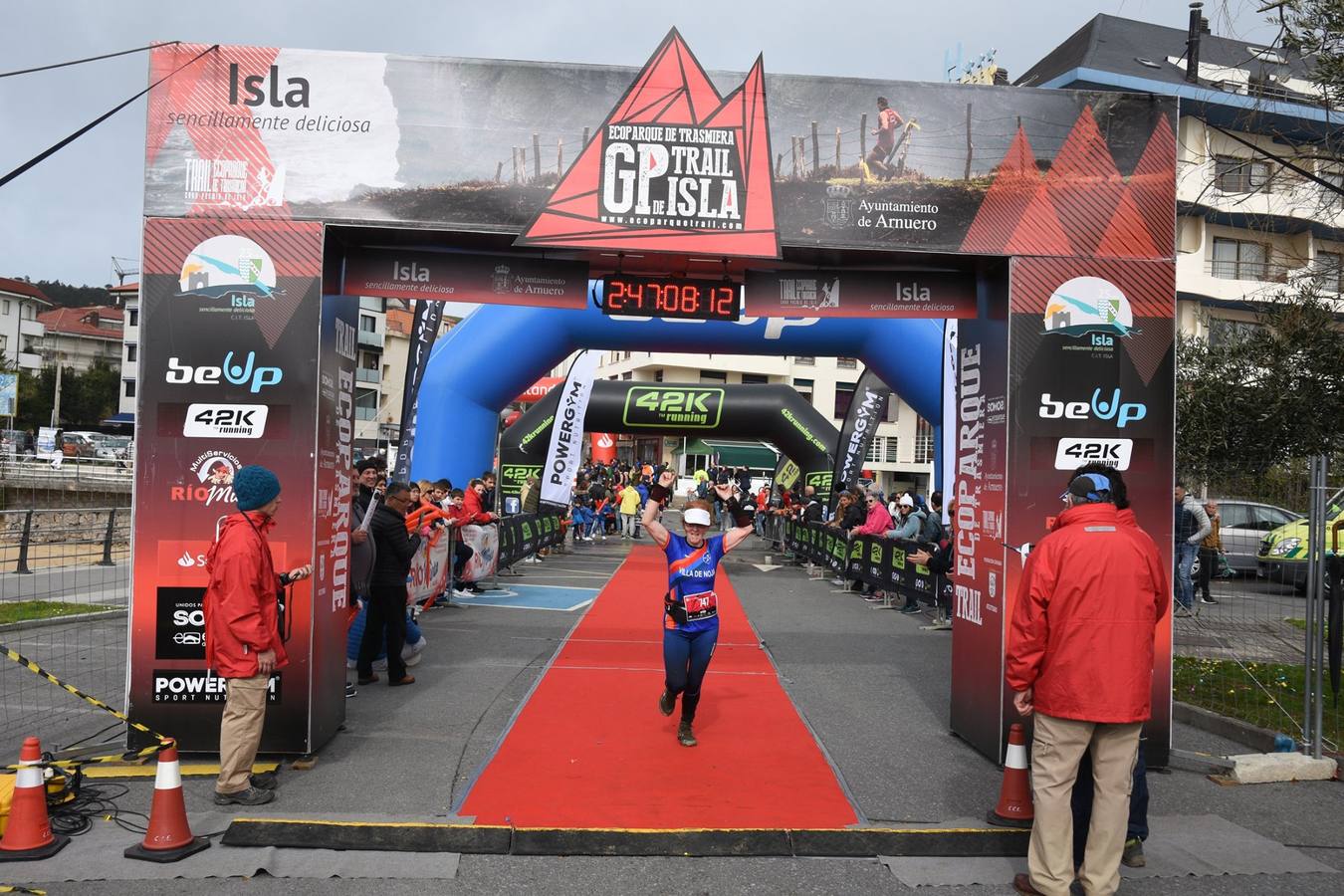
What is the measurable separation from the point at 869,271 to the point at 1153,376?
2054 mm

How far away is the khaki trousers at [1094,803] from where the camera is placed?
4184 millimetres

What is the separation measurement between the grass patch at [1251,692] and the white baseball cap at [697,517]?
445cm

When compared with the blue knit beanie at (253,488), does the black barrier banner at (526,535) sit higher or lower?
lower

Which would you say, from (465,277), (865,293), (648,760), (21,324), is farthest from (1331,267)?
(21,324)

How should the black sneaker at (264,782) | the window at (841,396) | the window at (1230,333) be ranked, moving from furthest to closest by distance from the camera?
the window at (841,396), the window at (1230,333), the black sneaker at (264,782)

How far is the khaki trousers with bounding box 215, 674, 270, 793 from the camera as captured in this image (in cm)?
523

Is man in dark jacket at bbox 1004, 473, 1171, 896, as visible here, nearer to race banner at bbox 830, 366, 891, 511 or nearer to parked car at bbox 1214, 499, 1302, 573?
parked car at bbox 1214, 499, 1302, 573

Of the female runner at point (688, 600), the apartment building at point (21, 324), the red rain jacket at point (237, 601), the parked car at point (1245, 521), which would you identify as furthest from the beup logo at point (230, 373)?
the apartment building at point (21, 324)

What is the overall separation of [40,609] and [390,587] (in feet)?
19.3

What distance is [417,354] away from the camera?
47.1 ft

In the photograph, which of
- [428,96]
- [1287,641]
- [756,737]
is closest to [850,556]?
[1287,641]

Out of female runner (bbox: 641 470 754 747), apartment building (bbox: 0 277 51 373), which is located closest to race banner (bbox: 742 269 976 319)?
female runner (bbox: 641 470 754 747)

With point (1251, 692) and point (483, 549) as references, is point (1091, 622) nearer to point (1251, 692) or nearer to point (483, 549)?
point (1251, 692)

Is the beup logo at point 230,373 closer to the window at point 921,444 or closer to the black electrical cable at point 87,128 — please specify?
the black electrical cable at point 87,128
